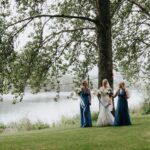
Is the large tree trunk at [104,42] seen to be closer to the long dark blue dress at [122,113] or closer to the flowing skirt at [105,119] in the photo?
the flowing skirt at [105,119]

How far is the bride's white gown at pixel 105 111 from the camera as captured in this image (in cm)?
2038

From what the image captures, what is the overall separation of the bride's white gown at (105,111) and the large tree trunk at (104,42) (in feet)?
6.54

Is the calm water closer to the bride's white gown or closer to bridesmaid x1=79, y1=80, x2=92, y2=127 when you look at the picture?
bridesmaid x1=79, y1=80, x2=92, y2=127

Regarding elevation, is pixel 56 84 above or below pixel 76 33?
below

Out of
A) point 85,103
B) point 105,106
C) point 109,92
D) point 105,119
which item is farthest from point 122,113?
point 85,103

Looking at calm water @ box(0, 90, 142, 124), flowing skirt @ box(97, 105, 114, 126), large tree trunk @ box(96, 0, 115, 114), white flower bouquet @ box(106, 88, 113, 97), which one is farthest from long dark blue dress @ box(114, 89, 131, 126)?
calm water @ box(0, 90, 142, 124)

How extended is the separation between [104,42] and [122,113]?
13.9ft

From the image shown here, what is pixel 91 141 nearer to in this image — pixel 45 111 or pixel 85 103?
pixel 85 103

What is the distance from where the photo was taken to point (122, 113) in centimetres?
1994

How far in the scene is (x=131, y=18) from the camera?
29.2 m

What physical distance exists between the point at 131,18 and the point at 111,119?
412 inches

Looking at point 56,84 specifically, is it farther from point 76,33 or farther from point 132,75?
point 132,75

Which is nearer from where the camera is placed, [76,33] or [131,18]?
[76,33]

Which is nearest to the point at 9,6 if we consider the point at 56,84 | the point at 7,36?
the point at 7,36
